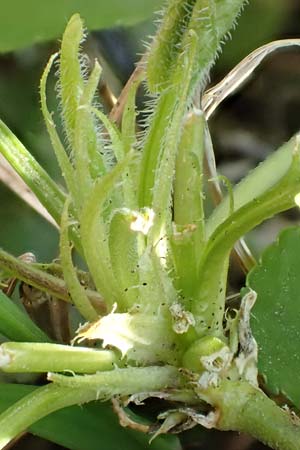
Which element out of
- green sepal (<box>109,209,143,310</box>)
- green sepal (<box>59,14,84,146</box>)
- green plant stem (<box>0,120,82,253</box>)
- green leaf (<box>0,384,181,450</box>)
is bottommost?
green leaf (<box>0,384,181,450</box>)

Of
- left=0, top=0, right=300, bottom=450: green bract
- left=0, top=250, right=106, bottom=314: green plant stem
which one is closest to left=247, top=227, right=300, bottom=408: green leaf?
left=0, top=0, right=300, bottom=450: green bract

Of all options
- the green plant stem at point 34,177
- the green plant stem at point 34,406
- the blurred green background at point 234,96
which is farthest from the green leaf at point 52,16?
the green plant stem at point 34,406

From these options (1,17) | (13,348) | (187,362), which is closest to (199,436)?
(187,362)

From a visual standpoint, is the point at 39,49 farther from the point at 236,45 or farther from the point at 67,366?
the point at 67,366

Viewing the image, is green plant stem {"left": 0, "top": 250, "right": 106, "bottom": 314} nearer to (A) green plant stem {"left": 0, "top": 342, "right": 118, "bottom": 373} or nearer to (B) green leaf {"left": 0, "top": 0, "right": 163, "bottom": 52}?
(A) green plant stem {"left": 0, "top": 342, "right": 118, "bottom": 373}

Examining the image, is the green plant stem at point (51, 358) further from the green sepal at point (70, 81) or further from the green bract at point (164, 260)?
the green sepal at point (70, 81)

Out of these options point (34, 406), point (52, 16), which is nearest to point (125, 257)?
point (34, 406)
